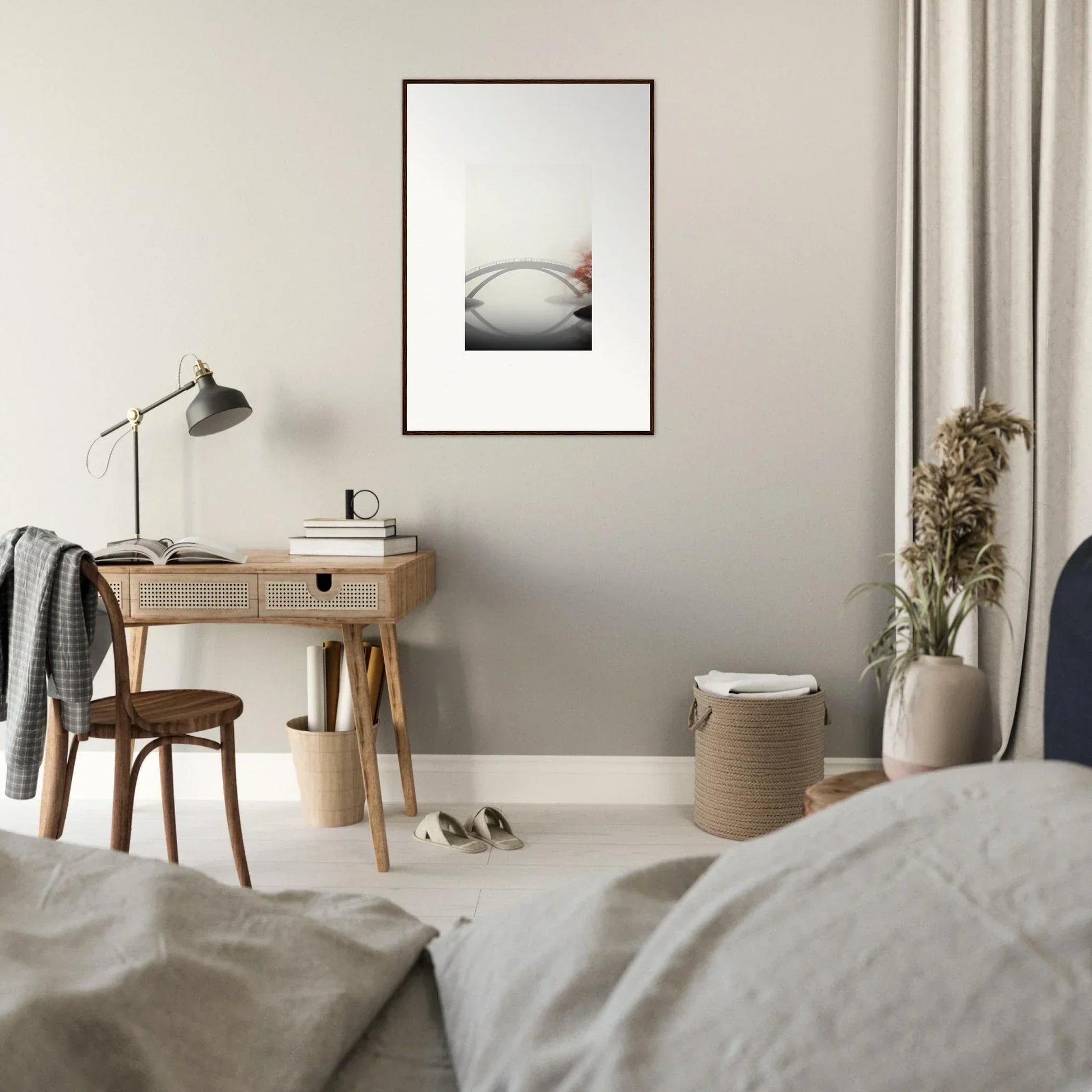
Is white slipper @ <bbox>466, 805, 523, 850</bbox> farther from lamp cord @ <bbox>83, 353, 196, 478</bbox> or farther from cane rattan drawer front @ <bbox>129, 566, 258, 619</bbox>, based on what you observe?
lamp cord @ <bbox>83, 353, 196, 478</bbox>

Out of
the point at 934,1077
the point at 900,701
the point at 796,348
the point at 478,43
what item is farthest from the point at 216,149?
the point at 934,1077

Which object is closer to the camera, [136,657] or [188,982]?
[188,982]

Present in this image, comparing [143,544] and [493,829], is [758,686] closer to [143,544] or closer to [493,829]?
[493,829]

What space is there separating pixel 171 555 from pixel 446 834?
101 centimetres

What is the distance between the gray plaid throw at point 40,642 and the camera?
2.09 meters

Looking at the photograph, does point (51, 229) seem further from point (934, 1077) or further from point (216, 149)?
point (934, 1077)

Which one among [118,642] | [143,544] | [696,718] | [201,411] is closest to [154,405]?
[201,411]

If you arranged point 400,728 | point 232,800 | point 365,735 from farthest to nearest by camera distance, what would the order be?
point 400,728 → point 365,735 → point 232,800

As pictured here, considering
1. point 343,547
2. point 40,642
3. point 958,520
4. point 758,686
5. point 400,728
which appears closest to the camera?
point 958,520

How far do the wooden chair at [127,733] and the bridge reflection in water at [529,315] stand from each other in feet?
4.27

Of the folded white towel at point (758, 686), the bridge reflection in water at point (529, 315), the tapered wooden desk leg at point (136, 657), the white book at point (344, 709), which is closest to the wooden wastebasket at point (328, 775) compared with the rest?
the white book at point (344, 709)

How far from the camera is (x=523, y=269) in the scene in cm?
300

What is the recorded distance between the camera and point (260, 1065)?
2.23 ft

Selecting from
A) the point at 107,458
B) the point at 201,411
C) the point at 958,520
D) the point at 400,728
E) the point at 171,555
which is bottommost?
the point at 400,728
